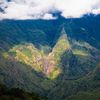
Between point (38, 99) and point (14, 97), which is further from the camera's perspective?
point (38, 99)

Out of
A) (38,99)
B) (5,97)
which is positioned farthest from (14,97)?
(38,99)

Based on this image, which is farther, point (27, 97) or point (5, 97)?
point (27, 97)

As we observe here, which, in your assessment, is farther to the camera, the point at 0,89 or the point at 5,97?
the point at 0,89

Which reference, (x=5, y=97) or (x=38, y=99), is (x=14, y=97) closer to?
(x=5, y=97)

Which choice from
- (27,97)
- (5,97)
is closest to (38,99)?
(27,97)

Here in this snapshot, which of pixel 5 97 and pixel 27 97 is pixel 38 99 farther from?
pixel 5 97
